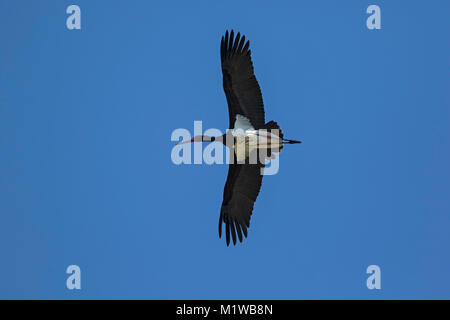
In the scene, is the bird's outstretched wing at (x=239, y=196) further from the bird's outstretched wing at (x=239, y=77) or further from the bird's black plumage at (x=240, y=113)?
the bird's outstretched wing at (x=239, y=77)

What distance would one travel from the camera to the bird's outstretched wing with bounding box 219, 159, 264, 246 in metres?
15.8

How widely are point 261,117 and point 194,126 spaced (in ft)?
7.44

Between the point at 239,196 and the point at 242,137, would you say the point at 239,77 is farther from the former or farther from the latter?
the point at 239,196

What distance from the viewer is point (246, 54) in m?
15.1

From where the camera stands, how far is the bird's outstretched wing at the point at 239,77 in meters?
15.0

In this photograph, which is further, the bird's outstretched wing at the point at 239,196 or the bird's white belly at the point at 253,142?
the bird's outstretched wing at the point at 239,196

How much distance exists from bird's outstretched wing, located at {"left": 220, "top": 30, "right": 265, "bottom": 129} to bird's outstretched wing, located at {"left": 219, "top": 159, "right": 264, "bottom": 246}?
3.93 feet

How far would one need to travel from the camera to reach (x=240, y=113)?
1535cm

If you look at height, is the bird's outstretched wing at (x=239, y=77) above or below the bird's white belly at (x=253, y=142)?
above

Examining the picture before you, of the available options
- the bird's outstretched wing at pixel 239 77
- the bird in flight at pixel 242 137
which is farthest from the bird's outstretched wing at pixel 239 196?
the bird's outstretched wing at pixel 239 77

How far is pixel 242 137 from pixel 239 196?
1411 millimetres

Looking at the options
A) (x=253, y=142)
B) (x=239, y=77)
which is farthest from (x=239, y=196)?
(x=239, y=77)
